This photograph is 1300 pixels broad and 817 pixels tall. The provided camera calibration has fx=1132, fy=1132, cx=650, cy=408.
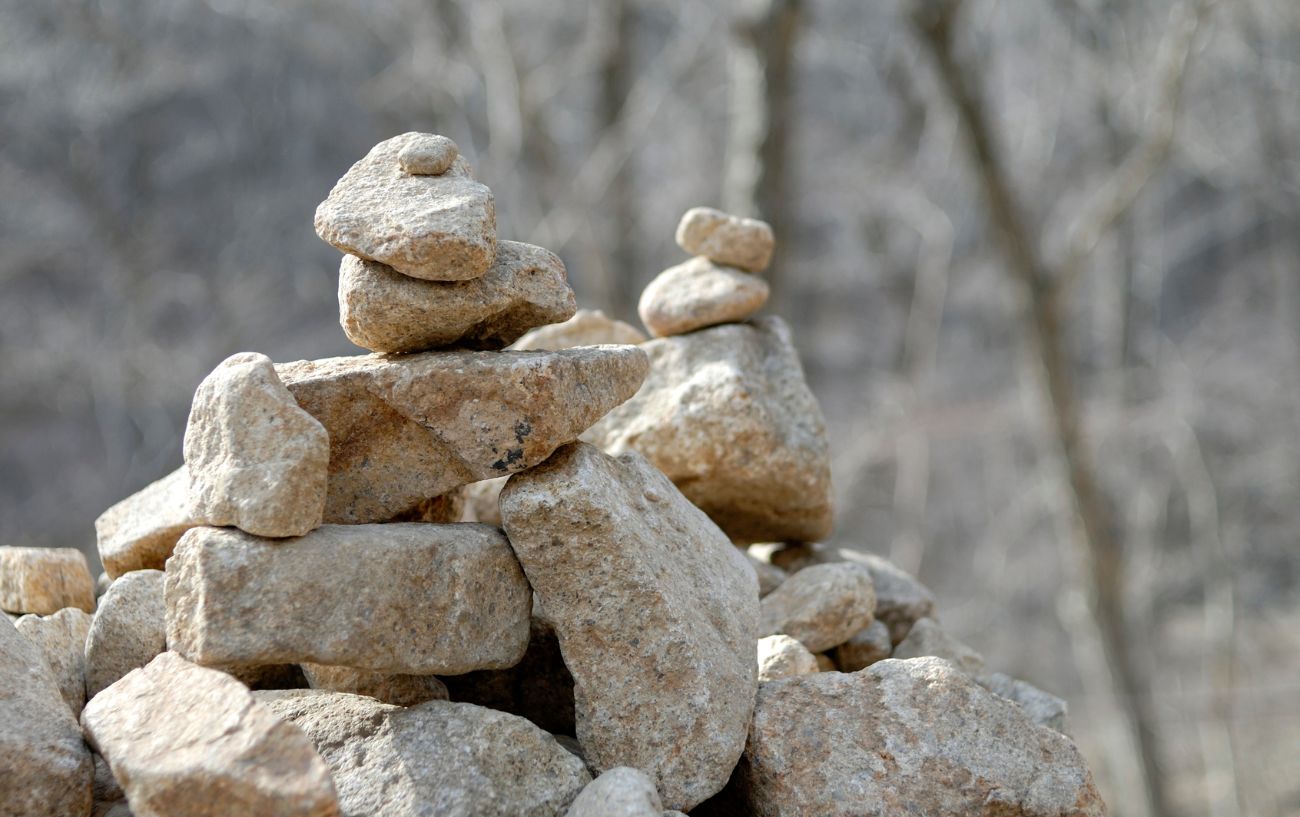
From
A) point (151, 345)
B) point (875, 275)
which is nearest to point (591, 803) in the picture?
point (151, 345)

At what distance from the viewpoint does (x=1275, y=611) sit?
37.3 ft

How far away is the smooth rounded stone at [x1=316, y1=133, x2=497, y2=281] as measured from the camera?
1687 millimetres

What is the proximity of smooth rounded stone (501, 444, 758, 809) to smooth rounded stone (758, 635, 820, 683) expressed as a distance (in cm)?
25

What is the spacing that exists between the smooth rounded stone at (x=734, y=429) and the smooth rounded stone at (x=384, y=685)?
29.1 inches

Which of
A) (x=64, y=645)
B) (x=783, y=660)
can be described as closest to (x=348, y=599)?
(x=64, y=645)

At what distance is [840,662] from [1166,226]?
13.5 metres

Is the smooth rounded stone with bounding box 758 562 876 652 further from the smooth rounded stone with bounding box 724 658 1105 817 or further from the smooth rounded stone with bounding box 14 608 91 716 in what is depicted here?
the smooth rounded stone with bounding box 14 608 91 716

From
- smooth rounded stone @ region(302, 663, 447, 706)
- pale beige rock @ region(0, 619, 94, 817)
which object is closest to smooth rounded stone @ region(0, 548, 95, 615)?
pale beige rock @ region(0, 619, 94, 817)

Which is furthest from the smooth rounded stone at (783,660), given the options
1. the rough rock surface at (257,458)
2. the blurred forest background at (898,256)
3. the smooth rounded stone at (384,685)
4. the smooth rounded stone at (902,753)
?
the blurred forest background at (898,256)

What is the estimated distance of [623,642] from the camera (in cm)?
174

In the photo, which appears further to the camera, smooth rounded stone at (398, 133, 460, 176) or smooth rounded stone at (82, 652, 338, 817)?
smooth rounded stone at (398, 133, 460, 176)

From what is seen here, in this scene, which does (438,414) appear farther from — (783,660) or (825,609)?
(825,609)

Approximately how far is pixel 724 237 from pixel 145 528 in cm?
135

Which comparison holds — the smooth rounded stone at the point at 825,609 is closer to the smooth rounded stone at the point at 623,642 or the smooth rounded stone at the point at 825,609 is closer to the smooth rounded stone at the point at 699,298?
the smooth rounded stone at the point at 623,642
